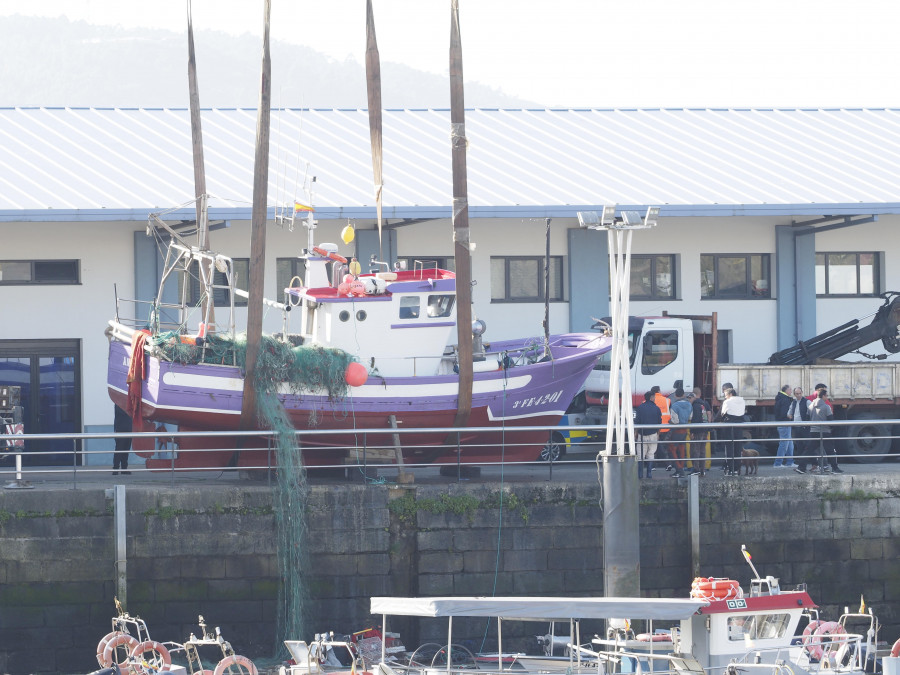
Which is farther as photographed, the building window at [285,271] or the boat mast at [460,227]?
the building window at [285,271]

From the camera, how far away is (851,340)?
77.8 ft

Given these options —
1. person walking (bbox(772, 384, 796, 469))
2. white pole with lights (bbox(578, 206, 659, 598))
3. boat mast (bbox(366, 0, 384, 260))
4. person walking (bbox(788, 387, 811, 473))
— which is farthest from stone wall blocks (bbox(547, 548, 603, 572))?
boat mast (bbox(366, 0, 384, 260))

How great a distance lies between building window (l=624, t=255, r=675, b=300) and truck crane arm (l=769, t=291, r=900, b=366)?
2912 millimetres

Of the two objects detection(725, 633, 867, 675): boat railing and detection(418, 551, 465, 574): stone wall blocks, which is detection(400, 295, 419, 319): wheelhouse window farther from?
detection(725, 633, 867, 675): boat railing

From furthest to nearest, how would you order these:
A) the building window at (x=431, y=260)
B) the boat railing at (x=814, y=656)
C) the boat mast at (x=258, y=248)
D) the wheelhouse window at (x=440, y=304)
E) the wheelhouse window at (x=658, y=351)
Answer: the building window at (x=431, y=260) → the wheelhouse window at (x=658, y=351) → the wheelhouse window at (x=440, y=304) → the boat mast at (x=258, y=248) → the boat railing at (x=814, y=656)

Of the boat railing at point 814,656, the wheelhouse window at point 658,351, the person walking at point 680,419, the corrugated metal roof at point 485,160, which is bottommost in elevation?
the boat railing at point 814,656

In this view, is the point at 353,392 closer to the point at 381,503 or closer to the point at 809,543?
the point at 381,503

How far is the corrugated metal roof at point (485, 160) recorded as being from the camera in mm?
23688

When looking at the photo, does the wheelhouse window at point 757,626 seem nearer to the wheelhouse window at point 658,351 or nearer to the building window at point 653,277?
the wheelhouse window at point 658,351

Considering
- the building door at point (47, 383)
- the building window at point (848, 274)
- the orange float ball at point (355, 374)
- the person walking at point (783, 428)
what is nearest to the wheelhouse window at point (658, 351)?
the person walking at point (783, 428)

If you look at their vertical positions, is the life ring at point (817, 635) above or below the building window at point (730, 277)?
below

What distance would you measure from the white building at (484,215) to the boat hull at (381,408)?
395 cm

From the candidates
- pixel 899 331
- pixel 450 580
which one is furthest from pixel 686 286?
pixel 450 580

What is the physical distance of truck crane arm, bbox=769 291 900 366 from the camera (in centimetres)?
2372
